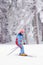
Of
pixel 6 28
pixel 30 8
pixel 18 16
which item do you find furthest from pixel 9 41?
pixel 30 8

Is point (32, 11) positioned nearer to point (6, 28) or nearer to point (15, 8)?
point (15, 8)

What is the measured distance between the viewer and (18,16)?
55.9 feet

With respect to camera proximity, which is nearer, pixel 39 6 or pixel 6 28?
pixel 39 6

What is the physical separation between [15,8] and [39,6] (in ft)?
6.85

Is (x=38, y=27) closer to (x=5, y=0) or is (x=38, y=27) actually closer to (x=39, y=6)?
(x=39, y=6)

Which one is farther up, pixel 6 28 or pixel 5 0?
pixel 5 0

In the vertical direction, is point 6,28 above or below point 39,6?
below

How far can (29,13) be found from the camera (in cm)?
1655

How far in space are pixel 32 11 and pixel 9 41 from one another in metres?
3.18

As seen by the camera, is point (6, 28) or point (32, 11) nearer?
point (32, 11)

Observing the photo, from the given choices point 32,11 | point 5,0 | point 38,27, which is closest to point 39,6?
point 32,11

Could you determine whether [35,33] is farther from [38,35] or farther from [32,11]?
[32,11]

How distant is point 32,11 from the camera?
16.4m

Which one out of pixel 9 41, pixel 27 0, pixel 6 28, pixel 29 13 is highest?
pixel 27 0
